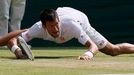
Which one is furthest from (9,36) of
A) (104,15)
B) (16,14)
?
(104,15)

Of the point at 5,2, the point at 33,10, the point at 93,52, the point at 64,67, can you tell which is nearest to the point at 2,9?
the point at 5,2

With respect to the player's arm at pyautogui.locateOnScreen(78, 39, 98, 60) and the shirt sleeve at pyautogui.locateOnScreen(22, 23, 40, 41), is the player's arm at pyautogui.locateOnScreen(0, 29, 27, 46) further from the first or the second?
the player's arm at pyautogui.locateOnScreen(78, 39, 98, 60)

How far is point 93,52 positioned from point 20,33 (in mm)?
1073

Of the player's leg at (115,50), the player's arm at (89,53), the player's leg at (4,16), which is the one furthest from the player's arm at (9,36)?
the player's leg at (4,16)

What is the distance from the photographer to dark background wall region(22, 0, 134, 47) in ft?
43.3

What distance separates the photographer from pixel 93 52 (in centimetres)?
736

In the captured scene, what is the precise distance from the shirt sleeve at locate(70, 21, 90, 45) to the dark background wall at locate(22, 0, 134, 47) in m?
5.52

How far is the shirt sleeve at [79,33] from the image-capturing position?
7.46 m

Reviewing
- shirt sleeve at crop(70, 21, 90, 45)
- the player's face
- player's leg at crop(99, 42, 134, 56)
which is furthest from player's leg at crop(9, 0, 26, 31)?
the player's face

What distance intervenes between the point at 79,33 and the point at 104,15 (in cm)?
573

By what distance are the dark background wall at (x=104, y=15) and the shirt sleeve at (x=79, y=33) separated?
5515 mm

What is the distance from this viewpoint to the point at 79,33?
297 inches

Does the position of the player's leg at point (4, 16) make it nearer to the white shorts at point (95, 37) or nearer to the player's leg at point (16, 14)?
the player's leg at point (16, 14)

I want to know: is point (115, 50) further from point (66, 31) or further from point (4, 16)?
point (4, 16)
